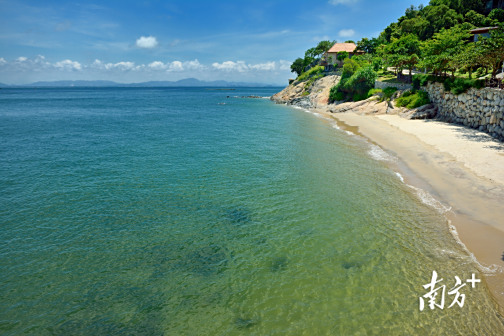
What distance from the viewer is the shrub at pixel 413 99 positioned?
1892 inches

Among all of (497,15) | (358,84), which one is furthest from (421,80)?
(497,15)

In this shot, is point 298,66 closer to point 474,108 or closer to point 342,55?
point 342,55

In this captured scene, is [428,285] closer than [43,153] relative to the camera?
Yes

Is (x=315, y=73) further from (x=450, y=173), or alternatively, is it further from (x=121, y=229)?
(x=121, y=229)

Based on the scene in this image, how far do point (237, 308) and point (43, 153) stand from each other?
104ft

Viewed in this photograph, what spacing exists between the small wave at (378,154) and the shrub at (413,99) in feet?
68.2

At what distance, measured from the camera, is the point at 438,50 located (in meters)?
43.3

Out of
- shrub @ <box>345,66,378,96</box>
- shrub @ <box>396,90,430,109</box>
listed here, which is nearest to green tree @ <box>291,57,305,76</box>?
shrub @ <box>345,66,378,96</box>

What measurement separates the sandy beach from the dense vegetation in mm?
8229

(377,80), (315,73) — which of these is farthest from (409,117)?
A: (315,73)

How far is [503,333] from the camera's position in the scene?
9.43 m

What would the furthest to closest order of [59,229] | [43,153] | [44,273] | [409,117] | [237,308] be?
[409,117] → [43,153] → [59,229] → [44,273] → [237,308]

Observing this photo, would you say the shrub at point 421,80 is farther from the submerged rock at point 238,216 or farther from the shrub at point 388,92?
the submerged rock at point 238,216

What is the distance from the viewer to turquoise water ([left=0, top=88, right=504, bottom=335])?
10.4m
